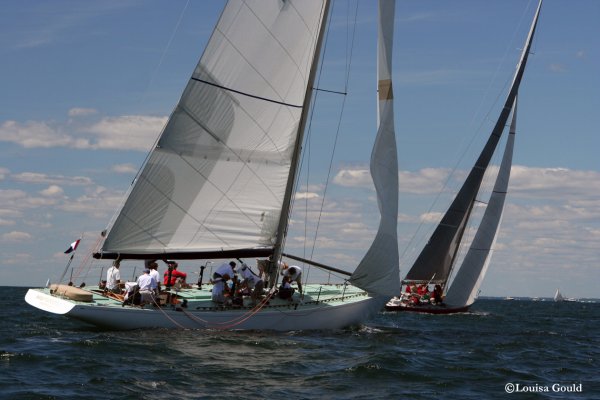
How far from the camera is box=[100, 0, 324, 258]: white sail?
77.5 feet

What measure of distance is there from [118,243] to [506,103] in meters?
28.5

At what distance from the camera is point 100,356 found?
61.4 feet

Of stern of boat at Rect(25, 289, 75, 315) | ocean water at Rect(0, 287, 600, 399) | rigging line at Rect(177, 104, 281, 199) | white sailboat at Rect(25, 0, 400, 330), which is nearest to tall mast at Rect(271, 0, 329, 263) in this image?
white sailboat at Rect(25, 0, 400, 330)

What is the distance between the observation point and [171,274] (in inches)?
1032

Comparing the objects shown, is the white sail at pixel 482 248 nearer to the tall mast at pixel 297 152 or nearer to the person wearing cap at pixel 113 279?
the tall mast at pixel 297 152

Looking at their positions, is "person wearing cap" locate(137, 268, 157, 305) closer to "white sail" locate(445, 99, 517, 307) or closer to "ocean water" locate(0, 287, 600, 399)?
"ocean water" locate(0, 287, 600, 399)

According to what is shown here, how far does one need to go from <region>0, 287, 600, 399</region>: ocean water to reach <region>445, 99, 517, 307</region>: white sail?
60.2ft

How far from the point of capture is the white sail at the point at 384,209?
2556cm

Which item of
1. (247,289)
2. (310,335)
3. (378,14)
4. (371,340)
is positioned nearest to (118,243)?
(247,289)

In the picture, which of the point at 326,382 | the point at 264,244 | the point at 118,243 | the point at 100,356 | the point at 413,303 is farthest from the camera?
the point at 413,303

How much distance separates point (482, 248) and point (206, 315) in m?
24.8

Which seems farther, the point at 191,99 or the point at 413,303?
the point at 413,303

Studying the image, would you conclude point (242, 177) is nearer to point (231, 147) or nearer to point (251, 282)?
point (231, 147)

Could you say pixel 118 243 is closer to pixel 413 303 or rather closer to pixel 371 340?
pixel 371 340
